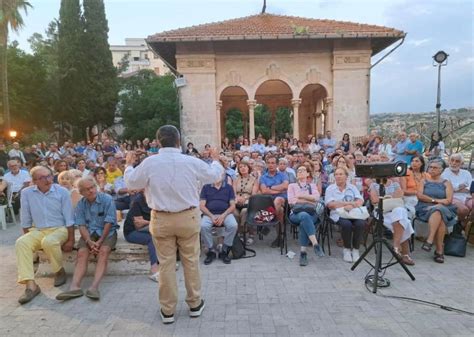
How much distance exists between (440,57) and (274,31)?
5.91m

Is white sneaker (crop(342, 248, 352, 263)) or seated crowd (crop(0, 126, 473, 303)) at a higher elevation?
seated crowd (crop(0, 126, 473, 303))

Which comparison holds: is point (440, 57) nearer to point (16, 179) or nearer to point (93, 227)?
point (93, 227)

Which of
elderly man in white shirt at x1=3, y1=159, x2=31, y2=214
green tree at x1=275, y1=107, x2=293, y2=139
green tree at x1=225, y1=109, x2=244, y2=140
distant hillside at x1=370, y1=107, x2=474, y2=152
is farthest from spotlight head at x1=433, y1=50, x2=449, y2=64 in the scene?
green tree at x1=275, y1=107, x2=293, y2=139

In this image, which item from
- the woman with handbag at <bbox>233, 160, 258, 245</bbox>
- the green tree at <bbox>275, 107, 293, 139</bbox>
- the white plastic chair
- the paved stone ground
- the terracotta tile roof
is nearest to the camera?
the paved stone ground

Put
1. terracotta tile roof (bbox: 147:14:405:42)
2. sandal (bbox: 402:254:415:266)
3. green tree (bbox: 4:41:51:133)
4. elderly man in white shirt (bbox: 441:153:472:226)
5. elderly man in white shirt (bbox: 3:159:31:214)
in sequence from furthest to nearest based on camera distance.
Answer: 1. green tree (bbox: 4:41:51:133)
2. terracotta tile roof (bbox: 147:14:405:42)
3. elderly man in white shirt (bbox: 3:159:31:214)
4. elderly man in white shirt (bbox: 441:153:472:226)
5. sandal (bbox: 402:254:415:266)

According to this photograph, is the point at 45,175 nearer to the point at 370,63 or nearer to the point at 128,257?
the point at 128,257

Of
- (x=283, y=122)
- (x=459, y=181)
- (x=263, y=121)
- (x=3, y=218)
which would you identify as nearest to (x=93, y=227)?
(x=3, y=218)

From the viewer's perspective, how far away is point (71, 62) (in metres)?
24.9

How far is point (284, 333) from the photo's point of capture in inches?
122

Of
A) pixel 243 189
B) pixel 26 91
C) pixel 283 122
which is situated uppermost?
pixel 26 91

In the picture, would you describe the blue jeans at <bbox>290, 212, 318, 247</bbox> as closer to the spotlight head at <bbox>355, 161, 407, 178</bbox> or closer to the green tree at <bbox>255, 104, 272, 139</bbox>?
the spotlight head at <bbox>355, 161, 407, 178</bbox>

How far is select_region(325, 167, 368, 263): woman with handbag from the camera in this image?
4934mm

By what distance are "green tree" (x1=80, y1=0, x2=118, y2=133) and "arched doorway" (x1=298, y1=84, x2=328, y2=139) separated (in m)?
14.2

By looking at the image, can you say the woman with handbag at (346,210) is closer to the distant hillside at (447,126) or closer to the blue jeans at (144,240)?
the blue jeans at (144,240)
